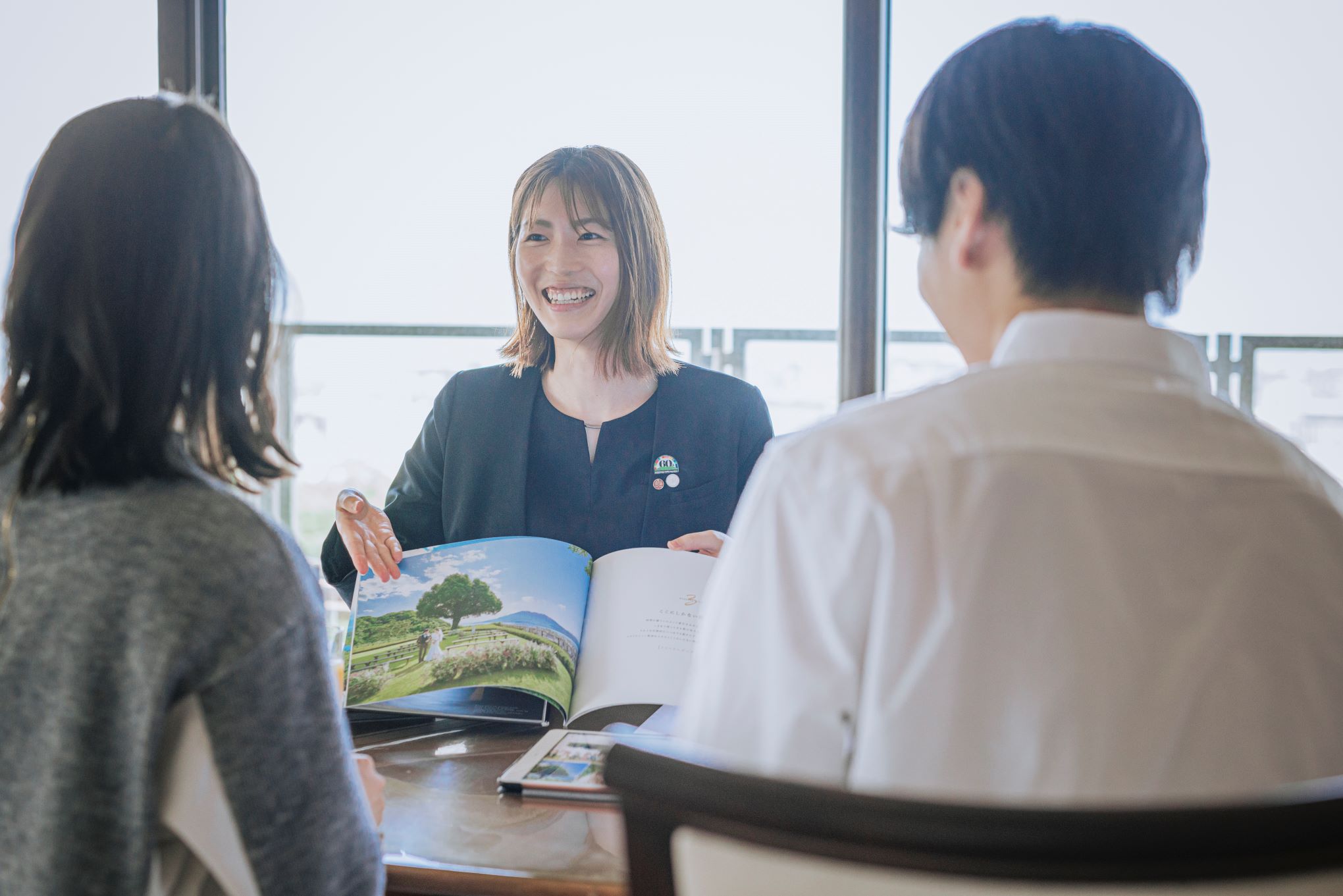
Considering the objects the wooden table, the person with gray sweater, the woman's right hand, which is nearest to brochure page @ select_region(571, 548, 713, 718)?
the wooden table

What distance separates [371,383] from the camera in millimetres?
2650

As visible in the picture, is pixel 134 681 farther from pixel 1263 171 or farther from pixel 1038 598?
pixel 1263 171

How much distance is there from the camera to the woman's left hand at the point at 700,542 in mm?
1468

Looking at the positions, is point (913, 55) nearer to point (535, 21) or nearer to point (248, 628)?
point (535, 21)

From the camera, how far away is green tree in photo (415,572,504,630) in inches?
48.2

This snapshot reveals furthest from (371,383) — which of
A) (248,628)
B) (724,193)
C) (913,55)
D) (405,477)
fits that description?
(248,628)

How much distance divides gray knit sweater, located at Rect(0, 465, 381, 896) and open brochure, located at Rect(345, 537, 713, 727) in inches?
18.8

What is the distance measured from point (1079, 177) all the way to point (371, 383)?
2.25m

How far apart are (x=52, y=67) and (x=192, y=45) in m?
0.52

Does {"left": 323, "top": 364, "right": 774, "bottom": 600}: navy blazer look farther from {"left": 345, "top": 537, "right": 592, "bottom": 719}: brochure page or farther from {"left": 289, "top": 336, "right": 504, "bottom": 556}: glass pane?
{"left": 289, "top": 336, "right": 504, "bottom": 556}: glass pane

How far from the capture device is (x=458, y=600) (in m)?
1.24

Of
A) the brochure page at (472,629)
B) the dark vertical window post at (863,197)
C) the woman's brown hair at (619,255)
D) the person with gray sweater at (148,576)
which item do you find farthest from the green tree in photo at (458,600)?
the dark vertical window post at (863,197)

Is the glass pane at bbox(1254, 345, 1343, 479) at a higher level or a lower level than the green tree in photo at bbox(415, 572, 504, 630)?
higher

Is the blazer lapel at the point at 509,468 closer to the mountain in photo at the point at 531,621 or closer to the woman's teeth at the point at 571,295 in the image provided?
the woman's teeth at the point at 571,295
